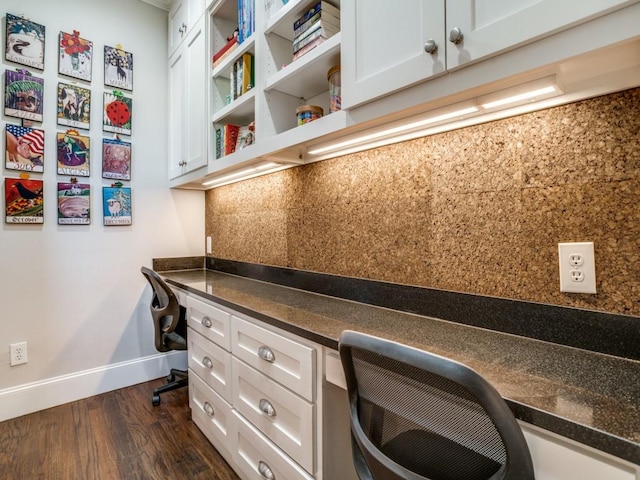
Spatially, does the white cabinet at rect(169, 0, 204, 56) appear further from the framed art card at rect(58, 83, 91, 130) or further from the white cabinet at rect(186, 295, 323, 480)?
the white cabinet at rect(186, 295, 323, 480)

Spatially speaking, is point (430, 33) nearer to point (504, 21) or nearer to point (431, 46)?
point (431, 46)

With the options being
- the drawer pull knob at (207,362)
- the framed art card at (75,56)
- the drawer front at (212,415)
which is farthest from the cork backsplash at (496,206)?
the framed art card at (75,56)

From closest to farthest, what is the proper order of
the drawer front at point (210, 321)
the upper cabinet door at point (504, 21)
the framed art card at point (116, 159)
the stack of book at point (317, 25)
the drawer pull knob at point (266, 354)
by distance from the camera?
1. the upper cabinet door at point (504, 21)
2. the drawer pull knob at point (266, 354)
3. the stack of book at point (317, 25)
4. the drawer front at point (210, 321)
5. the framed art card at point (116, 159)

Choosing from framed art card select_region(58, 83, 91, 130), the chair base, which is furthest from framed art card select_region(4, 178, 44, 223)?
the chair base

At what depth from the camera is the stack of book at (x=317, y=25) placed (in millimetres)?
1373

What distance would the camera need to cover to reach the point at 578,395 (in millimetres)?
649

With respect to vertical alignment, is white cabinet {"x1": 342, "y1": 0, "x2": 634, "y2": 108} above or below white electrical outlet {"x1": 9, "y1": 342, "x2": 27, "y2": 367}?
above

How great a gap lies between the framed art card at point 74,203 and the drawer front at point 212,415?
1.32 meters

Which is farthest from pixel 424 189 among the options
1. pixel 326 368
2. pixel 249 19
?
pixel 249 19

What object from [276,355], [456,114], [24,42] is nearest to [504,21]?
[456,114]

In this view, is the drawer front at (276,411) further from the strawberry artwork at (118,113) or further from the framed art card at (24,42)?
the framed art card at (24,42)

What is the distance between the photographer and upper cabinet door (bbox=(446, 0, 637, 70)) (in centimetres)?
67

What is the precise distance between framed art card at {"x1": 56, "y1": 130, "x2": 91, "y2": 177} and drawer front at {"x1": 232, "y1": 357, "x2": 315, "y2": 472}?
5.87ft

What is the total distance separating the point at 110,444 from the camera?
1815 mm
